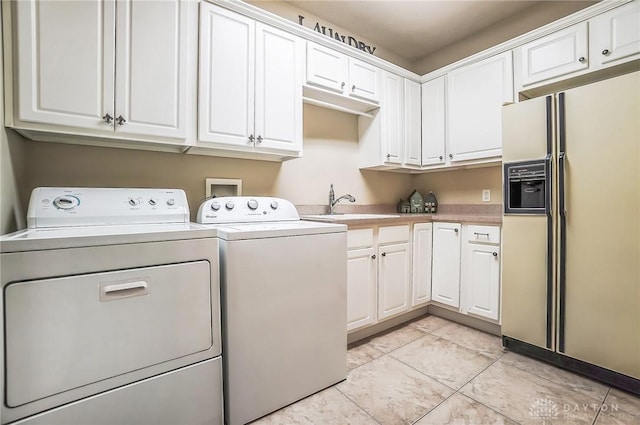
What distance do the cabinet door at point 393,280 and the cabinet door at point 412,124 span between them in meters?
Answer: 0.97

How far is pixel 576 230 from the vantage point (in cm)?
178

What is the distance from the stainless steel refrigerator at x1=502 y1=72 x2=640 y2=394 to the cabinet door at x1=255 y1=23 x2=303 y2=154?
1465mm

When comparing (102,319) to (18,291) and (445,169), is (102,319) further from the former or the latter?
(445,169)

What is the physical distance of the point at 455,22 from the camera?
9.12 feet

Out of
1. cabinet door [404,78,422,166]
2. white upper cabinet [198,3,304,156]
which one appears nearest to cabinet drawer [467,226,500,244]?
cabinet door [404,78,422,166]

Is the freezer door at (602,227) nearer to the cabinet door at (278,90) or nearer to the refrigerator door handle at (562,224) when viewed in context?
the refrigerator door handle at (562,224)

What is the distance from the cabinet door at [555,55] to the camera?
2.03 metres

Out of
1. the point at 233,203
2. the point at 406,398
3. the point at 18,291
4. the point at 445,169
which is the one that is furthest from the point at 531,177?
the point at 18,291

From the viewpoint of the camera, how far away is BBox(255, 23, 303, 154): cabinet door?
6.38 feet

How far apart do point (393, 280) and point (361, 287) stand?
0.36m

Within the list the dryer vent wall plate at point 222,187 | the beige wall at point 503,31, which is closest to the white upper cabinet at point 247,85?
the dryer vent wall plate at point 222,187

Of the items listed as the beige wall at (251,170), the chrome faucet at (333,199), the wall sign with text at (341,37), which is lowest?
the chrome faucet at (333,199)

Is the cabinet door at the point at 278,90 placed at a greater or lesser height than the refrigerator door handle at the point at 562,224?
greater

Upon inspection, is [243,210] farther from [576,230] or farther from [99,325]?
[576,230]
